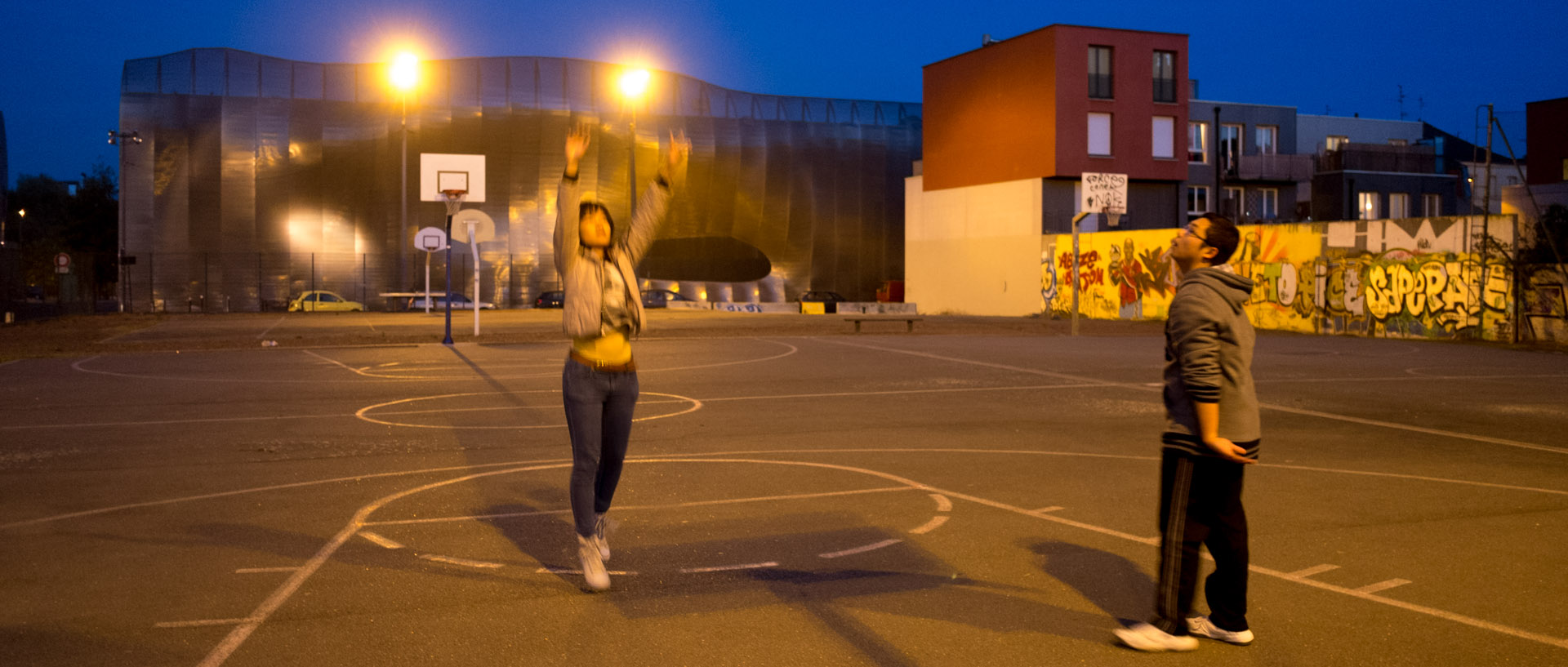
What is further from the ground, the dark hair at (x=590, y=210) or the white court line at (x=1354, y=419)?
the dark hair at (x=590, y=210)

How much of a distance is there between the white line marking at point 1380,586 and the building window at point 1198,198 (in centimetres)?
5086

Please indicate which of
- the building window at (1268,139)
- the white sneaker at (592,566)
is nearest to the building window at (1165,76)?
the building window at (1268,139)

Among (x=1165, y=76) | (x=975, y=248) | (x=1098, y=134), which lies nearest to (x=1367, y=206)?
(x=1165, y=76)

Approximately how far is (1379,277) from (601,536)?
27.1 metres

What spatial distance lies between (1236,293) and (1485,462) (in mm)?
5855

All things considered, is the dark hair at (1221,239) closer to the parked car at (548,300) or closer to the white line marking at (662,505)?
the white line marking at (662,505)

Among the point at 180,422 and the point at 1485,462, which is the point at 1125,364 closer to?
the point at 1485,462

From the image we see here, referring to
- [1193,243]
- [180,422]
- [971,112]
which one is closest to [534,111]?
[971,112]

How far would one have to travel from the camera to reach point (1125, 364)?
18656mm

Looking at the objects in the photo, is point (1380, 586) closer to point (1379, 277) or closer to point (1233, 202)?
point (1379, 277)

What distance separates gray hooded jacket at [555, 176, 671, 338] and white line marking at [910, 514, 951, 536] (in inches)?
79.3

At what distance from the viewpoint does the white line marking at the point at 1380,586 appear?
5.35 m

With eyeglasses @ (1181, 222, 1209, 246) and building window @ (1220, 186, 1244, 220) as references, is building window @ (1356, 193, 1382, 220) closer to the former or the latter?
building window @ (1220, 186, 1244, 220)

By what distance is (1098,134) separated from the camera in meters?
46.2
